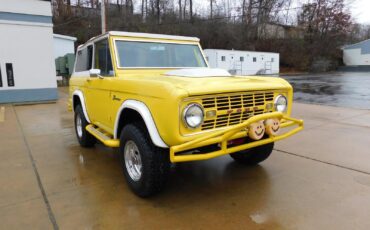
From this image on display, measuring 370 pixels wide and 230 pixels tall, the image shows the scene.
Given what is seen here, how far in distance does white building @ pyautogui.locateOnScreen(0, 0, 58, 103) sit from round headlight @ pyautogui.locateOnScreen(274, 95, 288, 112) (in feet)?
36.9

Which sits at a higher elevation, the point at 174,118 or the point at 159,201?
the point at 174,118

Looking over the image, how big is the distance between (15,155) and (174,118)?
380 cm

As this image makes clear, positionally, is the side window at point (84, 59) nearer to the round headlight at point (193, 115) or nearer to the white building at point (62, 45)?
the round headlight at point (193, 115)

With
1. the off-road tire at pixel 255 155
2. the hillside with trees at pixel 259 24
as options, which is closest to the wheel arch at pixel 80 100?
the off-road tire at pixel 255 155

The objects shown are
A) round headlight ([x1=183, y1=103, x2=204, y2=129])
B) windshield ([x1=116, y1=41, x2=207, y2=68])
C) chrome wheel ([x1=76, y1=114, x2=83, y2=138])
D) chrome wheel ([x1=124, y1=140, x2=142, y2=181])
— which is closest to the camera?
round headlight ([x1=183, y1=103, x2=204, y2=129])

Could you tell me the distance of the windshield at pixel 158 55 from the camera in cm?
428

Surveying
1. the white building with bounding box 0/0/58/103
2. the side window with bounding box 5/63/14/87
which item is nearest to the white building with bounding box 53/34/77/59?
the white building with bounding box 0/0/58/103

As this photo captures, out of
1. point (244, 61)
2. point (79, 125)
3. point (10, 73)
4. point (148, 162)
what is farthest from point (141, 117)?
point (244, 61)

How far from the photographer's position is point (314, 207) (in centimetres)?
325

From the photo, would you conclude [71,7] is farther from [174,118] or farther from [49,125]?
[174,118]

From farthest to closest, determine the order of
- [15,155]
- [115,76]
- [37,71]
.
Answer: [37,71] < [15,155] < [115,76]

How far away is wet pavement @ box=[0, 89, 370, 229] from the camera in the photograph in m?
3.03

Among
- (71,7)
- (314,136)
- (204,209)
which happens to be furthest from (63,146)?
(71,7)

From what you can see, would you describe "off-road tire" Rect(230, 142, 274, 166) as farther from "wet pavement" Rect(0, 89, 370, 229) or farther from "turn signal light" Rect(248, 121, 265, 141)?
→ "turn signal light" Rect(248, 121, 265, 141)
